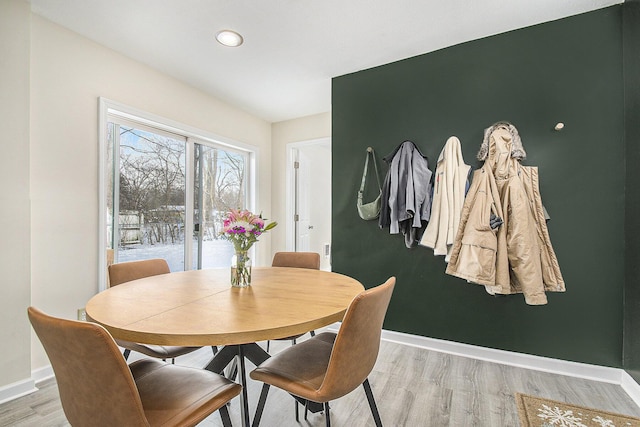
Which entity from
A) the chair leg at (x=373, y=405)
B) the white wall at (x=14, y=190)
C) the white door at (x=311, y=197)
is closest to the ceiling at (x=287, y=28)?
the white wall at (x=14, y=190)

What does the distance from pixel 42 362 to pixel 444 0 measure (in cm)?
362

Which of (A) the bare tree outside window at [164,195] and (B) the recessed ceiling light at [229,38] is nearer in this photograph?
(B) the recessed ceiling light at [229,38]

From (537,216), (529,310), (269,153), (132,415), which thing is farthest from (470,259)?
(269,153)

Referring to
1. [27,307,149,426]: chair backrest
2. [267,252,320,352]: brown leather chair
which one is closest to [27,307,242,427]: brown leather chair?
[27,307,149,426]: chair backrest

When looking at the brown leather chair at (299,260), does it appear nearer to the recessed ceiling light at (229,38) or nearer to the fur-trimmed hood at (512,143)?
the fur-trimmed hood at (512,143)

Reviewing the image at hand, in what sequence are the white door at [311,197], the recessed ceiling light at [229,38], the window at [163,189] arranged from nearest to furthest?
the recessed ceiling light at [229,38]
the window at [163,189]
the white door at [311,197]

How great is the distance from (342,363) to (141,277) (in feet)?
5.07

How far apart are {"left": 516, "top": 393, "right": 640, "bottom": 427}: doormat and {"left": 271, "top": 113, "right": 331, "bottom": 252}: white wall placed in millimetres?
3125

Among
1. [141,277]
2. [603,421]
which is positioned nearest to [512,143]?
[603,421]

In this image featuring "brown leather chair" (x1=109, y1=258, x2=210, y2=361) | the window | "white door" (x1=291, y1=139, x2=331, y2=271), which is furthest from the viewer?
"white door" (x1=291, y1=139, x2=331, y2=271)

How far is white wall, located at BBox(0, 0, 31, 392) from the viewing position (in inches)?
74.4

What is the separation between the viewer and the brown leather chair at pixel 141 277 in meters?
1.58

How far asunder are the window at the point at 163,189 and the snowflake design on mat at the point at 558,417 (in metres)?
3.12

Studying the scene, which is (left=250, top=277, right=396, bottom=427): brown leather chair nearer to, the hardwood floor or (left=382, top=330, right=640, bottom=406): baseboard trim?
the hardwood floor
